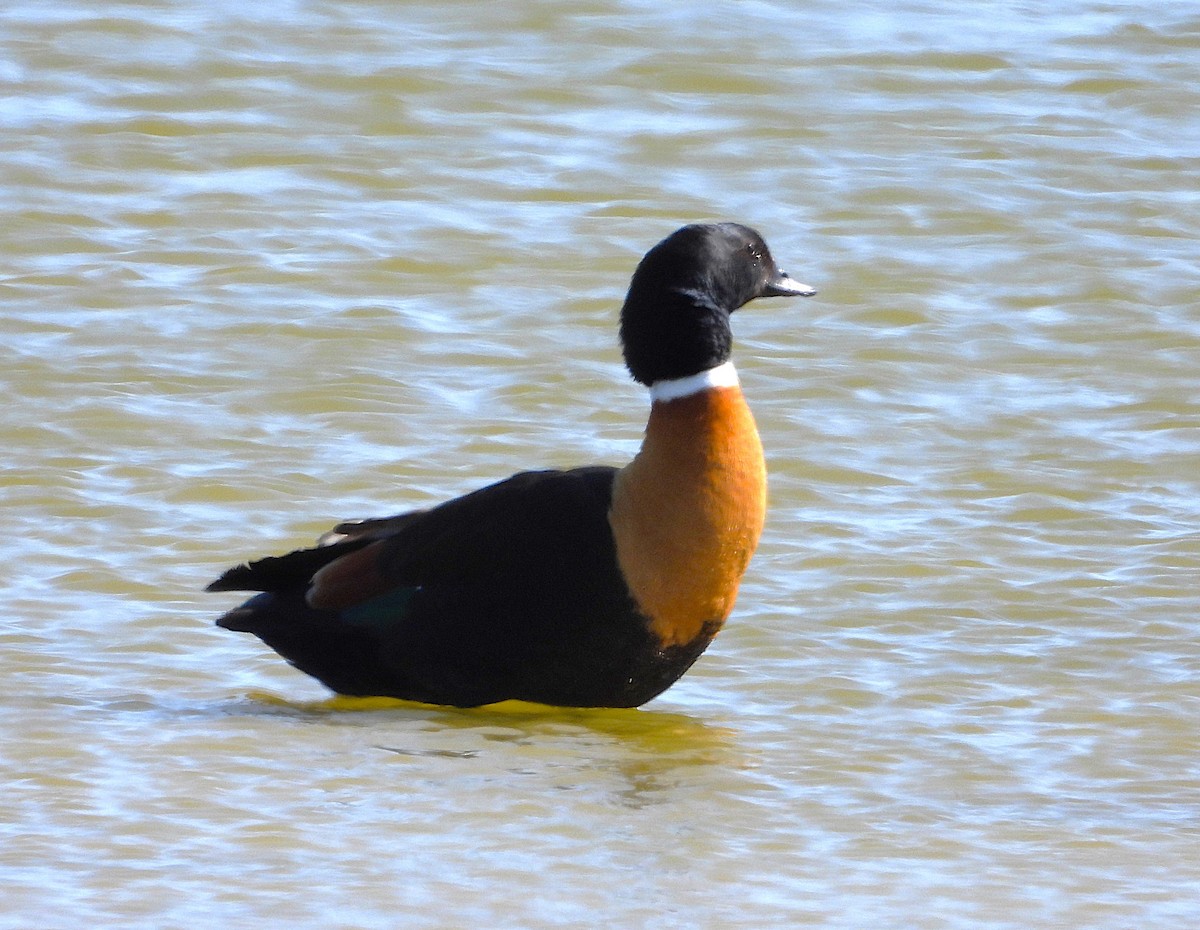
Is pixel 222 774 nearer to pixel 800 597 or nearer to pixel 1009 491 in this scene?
pixel 800 597

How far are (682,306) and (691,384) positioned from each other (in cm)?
23

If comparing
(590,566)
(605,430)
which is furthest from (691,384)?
(605,430)

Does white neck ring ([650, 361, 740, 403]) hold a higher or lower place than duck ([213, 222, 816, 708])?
higher

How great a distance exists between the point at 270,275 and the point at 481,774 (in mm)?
4886

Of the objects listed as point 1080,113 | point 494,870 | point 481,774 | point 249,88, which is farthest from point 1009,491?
point 249,88

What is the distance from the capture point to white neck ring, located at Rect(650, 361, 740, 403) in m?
6.07

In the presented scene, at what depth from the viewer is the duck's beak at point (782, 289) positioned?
21.4ft

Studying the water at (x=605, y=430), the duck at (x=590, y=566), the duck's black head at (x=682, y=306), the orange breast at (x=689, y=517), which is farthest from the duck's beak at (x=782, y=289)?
the water at (x=605, y=430)

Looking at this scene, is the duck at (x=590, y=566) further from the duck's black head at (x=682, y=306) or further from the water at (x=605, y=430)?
the water at (x=605, y=430)

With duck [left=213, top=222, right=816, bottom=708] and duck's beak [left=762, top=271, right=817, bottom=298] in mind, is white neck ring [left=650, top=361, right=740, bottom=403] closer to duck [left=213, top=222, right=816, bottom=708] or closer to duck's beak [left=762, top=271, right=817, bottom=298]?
duck [left=213, top=222, right=816, bottom=708]

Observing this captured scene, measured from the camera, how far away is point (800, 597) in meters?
7.17

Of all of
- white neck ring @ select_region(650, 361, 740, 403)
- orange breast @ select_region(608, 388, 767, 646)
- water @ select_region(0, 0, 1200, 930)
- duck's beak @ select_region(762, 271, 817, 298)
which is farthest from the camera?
duck's beak @ select_region(762, 271, 817, 298)

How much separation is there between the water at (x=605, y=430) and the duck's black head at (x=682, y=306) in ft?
3.22

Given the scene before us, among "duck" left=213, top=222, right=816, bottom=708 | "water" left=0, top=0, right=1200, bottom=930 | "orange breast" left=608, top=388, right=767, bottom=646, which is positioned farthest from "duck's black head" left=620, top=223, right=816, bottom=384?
"water" left=0, top=0, right=1200, bottom=930
